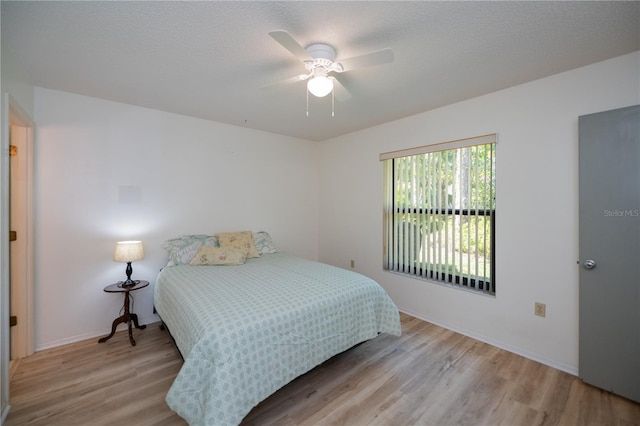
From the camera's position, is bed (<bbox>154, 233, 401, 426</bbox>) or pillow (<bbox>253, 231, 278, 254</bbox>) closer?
bed (<bbox>154, 233, 401, 426</bbox>)

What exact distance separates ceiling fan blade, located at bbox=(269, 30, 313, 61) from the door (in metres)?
2.20

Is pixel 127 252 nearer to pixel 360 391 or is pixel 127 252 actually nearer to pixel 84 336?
pixel 84 336

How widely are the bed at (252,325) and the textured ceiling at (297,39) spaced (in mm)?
1775

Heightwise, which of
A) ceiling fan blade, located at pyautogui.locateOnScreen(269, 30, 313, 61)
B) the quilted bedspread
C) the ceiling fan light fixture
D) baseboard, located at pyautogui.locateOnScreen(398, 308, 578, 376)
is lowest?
baseboard, located at pyautogui.locateOnScreen(398, 308, 578, 376)

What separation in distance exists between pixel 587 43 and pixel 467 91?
0.85 metres

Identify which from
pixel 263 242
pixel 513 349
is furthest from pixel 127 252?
pixel 513 349

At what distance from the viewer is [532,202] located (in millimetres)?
2373

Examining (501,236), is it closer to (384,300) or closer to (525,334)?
(525,334)

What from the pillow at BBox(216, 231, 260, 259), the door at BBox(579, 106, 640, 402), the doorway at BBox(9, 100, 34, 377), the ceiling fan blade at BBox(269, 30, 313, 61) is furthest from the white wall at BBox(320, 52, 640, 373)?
the doorway at BBox(9, 100, 34, 377)

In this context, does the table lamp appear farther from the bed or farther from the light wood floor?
the light wood floor

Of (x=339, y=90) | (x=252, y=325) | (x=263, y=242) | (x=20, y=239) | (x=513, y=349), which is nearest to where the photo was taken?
(x=252, y=325)

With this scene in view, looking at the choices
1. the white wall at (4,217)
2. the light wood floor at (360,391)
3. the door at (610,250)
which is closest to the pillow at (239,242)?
the light wood floor at (360,391)

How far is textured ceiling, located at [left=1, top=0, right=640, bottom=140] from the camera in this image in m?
1.51

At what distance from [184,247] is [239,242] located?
0.63 meters
